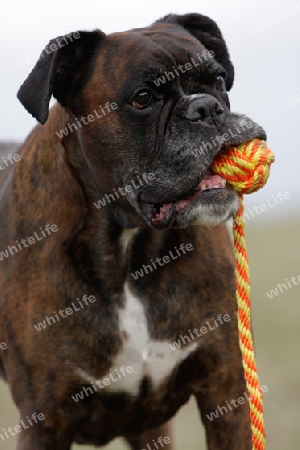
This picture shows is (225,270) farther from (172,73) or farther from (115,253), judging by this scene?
(172,73)

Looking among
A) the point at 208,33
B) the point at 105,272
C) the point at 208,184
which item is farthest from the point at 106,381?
the point at 208,33

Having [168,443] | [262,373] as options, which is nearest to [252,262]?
[262,373]

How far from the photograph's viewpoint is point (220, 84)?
4586 millimetres

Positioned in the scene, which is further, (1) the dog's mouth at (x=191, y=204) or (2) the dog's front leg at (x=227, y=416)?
(2) the dog's front leg at (x=227, y=416)

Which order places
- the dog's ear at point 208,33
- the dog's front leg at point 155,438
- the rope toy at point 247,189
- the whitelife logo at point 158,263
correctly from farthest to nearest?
1. the dog's front leg at point 155,438
2. the dog's ear at point 208,33
3. the whitelife logo at point 158,263
4. the rope toy at point 247,189

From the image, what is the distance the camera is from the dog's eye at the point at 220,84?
14.9 ft

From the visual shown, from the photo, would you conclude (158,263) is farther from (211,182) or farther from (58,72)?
(58,72)

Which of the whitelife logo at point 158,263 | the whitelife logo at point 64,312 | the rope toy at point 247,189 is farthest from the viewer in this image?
the whitelife logo at point 158,263

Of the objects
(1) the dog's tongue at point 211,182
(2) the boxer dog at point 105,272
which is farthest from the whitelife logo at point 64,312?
(1) the dog's tongue at point 211,182

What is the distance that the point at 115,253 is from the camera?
4695 millimetres

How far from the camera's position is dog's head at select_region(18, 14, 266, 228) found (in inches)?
167

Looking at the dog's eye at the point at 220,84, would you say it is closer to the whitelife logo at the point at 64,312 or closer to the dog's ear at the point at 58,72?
the dog's ear at the point at 58,72

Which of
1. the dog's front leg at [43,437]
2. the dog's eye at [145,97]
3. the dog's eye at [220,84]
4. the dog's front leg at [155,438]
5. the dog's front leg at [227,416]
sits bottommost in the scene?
the dog's front leg at [155,438]

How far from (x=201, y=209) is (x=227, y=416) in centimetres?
97
